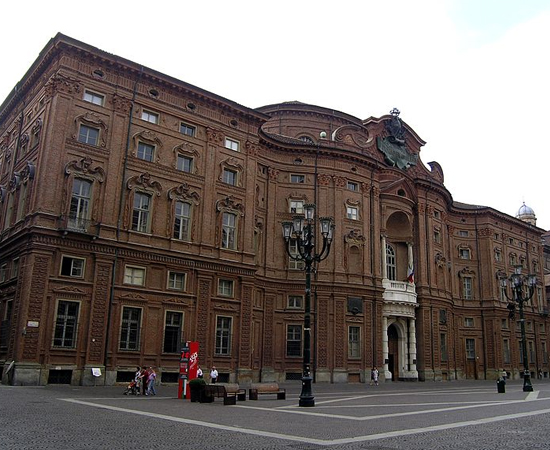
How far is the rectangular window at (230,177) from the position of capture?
40250 millimetres

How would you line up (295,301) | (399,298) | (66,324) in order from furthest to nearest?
(399,298)
(295,301)
(66,324)

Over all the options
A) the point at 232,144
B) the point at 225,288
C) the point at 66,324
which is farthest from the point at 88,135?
the point at 225,288

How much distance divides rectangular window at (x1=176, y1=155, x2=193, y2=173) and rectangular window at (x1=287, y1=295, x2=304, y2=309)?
560 inches

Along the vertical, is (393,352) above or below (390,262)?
below

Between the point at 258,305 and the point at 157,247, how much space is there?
1194 centimetres

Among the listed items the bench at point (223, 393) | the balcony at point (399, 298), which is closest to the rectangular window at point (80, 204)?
the bench at point (223, 393)

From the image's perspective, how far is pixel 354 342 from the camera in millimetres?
46094

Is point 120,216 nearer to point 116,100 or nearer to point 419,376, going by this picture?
point 116,100

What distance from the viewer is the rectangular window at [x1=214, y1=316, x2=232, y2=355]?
122ft

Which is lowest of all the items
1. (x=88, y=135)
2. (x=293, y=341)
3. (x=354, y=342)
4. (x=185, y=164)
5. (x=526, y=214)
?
(x=293, y=341)

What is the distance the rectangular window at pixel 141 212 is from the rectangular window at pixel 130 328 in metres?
5.15

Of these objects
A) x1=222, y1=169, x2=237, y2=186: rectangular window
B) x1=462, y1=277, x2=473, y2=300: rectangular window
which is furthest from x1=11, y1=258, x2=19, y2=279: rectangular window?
x1=462, y1=277, x2=473, y2=300: rectangular window

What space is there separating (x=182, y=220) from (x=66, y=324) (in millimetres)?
10229

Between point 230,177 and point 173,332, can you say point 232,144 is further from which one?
point 173,332
